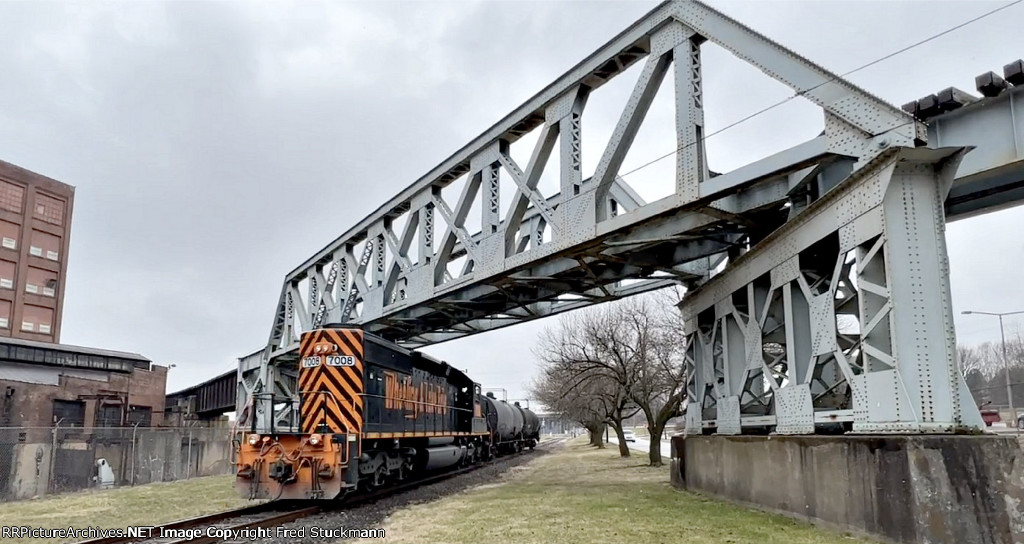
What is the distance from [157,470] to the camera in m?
24.5

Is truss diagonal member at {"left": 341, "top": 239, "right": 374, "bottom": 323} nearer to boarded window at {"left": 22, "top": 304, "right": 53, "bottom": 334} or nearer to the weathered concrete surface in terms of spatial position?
the weathered concrete surface

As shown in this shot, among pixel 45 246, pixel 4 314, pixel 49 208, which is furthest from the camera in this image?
pixel 49 208

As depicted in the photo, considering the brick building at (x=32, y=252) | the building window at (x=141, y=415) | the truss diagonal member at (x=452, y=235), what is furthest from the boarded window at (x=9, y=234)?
the truss diagonal member at (x=452, y=235)

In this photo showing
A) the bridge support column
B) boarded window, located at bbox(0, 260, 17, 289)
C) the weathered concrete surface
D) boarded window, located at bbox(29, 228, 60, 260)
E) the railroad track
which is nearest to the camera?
the weathered concrete surface

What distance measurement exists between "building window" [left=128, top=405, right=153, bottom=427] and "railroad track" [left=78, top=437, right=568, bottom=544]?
32.3 m

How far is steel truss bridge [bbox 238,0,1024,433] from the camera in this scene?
8.58m

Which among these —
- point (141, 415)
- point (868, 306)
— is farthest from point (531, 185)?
point (141, 415)

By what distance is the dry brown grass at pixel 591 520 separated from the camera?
9695mm

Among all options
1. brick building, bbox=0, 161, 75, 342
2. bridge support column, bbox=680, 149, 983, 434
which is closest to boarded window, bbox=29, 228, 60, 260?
brick building, bbox=0, 161, 75, 342

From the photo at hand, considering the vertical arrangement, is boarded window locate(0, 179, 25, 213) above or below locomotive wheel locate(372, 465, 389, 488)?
above

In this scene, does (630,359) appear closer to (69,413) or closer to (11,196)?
(69,413)

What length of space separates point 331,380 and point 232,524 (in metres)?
3.64

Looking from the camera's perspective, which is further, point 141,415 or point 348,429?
point 141,415

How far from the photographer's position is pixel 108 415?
40.8 meters
